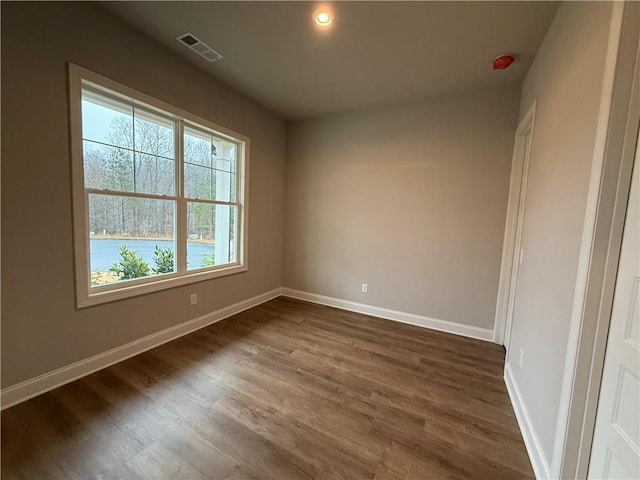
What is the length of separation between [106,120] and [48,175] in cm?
66

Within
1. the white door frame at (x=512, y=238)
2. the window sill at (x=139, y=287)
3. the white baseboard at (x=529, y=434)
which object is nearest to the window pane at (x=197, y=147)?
the window sill at (x=139, y=287)

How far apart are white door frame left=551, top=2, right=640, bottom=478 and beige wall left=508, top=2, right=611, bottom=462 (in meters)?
0.09

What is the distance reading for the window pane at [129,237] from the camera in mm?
2064

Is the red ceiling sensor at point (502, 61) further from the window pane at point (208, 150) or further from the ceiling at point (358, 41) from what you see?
the window pane at point (208, 150)

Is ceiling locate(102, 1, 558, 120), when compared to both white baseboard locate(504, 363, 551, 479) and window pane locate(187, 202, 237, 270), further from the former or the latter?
white baseboard locate(504, 363, 551, 479)

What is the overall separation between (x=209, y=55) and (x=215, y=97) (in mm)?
497

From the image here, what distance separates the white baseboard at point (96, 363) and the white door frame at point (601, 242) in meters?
3.00

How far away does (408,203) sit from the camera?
3.19 metres

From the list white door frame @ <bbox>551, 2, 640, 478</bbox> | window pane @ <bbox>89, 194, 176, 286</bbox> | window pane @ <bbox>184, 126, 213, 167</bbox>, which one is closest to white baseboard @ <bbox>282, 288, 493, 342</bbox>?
white door frame @ <bbox>551, 2, 640, 478</bbox>

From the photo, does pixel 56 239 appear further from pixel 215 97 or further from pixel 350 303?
pixel 350 303

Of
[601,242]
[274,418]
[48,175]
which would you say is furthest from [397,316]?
[48,175]

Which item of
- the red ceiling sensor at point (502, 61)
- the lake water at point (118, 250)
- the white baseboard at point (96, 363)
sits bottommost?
the white baseboard at point (96, 363)

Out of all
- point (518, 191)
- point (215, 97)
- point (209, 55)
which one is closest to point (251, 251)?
point (215, 97)

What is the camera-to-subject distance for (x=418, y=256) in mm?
3172
